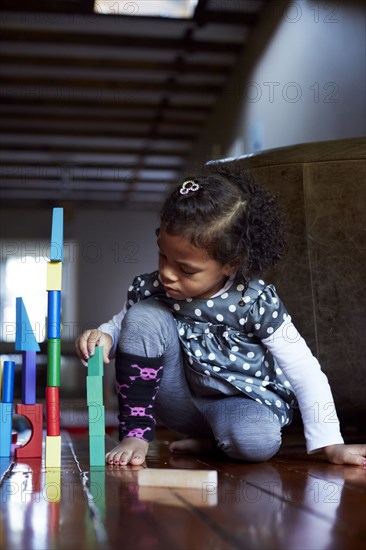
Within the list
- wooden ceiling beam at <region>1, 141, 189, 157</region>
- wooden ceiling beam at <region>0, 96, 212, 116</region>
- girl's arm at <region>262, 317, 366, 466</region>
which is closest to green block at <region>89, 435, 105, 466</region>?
girl's arm at <region>262, 317, 366, 466</region>

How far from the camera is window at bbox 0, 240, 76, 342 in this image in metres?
7.70

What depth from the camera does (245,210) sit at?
1308 millimetres

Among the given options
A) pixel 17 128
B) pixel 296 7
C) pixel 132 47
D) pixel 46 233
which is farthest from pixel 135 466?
pixel 46 233

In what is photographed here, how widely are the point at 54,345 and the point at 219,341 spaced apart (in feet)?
1.00

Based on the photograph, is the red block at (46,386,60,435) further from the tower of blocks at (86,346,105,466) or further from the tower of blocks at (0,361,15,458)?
the tower of blocks at (0,361,15,458)

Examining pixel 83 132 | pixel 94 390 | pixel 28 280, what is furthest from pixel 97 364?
pixel 28 280

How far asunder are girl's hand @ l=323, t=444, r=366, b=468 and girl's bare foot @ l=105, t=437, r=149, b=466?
0.99 feet

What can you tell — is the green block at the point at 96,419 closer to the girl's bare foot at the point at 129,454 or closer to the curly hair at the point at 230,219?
the girl's bare foot at the point at 129,454

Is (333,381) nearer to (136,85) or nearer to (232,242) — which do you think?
(232,242)

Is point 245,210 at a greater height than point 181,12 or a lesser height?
lesser

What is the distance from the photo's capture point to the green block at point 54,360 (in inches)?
46.1

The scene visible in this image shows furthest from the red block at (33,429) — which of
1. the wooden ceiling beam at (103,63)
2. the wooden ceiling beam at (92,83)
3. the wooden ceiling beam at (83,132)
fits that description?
the wooden ceiling beam at (83,132)

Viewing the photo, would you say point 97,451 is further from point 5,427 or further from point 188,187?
point 188,187

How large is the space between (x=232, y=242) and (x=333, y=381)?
43 cm
